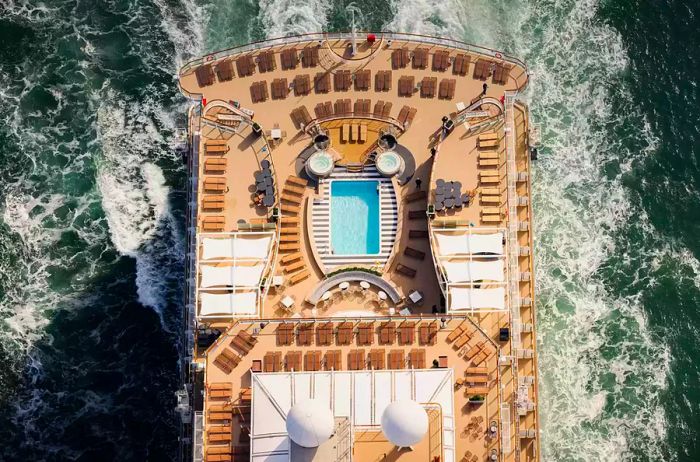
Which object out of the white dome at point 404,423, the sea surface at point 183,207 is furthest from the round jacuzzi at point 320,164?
the white dome at point 404,423

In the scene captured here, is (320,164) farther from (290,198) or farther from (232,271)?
(232,271)

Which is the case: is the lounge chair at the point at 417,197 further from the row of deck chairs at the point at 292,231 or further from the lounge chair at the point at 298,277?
the lounge chair at the point at 298,277

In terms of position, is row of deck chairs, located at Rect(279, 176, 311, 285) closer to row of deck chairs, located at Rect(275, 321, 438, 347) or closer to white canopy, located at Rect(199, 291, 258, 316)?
white canopy, located at Rect(199, 291, 258, 316)

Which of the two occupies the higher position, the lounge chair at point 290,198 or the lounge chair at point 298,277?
the lounge chair at point 290,198

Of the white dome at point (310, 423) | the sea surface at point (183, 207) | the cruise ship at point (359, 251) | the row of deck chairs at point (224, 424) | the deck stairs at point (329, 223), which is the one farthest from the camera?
the sea surface at point (183, 207)

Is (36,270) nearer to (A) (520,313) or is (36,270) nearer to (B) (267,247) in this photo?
(B) (267,247)

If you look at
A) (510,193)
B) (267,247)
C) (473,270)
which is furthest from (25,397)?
(510,193)

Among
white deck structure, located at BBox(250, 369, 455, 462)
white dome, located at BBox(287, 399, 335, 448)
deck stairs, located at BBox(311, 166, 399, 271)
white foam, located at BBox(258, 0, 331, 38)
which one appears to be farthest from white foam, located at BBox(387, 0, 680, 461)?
white dome, located at BBox(287, 399, 335, 448)
